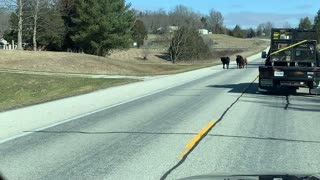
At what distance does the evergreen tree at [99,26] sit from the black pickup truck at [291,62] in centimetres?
4195

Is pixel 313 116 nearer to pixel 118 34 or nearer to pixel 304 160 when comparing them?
pixel 304 160

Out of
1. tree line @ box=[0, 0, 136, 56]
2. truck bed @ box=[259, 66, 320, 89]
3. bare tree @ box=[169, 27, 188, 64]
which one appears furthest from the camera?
bare tree @ box=[169, 27, 188, 64]

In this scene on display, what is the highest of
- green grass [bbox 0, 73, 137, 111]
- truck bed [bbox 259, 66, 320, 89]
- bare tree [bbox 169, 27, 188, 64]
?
bare tree [bbox 169, 27, 188, 64]

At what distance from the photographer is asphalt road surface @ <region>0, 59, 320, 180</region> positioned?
270 inches

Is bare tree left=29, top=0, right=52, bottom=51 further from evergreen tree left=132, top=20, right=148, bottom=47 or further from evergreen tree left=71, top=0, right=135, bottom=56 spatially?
evergreen tree left=132, top=20, right=148, bottom=47

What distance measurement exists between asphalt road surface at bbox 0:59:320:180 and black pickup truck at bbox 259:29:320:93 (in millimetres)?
5522

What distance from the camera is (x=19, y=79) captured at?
31.6 metres

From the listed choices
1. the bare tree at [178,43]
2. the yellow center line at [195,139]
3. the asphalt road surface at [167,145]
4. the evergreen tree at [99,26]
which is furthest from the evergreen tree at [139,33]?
the yellow center line at [195,139]

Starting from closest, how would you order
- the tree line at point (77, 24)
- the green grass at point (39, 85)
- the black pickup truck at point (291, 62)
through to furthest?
the black pickup truck at point (291, 62), the green grass at point (39, 85), the tree line at point (77, 24)

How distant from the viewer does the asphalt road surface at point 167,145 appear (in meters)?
6.86

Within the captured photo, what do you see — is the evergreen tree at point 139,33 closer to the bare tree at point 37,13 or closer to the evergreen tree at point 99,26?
the evergreen tree at point 99,26

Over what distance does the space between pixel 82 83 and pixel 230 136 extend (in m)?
21.0

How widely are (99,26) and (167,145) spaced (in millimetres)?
54560

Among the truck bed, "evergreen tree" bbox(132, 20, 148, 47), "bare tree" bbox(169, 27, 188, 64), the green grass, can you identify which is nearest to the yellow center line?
the truck bed
